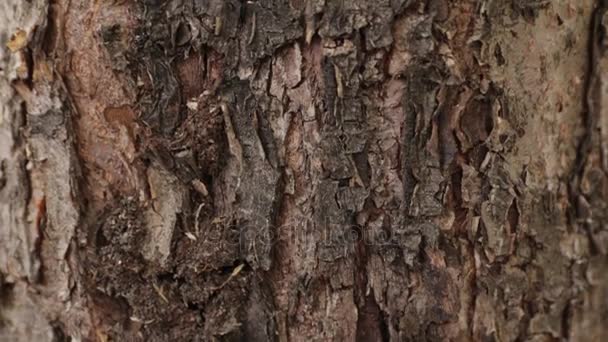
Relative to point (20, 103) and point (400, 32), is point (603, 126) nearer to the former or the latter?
point (400, 32)

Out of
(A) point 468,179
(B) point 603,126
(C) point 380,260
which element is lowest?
(C) point 380,260

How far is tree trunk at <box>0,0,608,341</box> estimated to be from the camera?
102 cm

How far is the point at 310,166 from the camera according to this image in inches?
41.5

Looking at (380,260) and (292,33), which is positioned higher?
(292,33)

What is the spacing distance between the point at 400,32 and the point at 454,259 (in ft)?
1.22

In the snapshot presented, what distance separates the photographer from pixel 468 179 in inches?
41.4

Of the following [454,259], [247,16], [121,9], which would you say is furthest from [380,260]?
[121,9]

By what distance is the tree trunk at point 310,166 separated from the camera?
3.35 feet

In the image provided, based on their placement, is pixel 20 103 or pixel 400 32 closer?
pixel 400 32

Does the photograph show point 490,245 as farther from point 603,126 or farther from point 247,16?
point 247,16

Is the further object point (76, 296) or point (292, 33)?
point (76, 296)

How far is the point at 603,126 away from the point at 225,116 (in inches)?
23.9

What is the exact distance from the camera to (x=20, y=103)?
110 centimetres

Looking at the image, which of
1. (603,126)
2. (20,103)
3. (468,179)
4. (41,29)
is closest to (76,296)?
(20,103)
